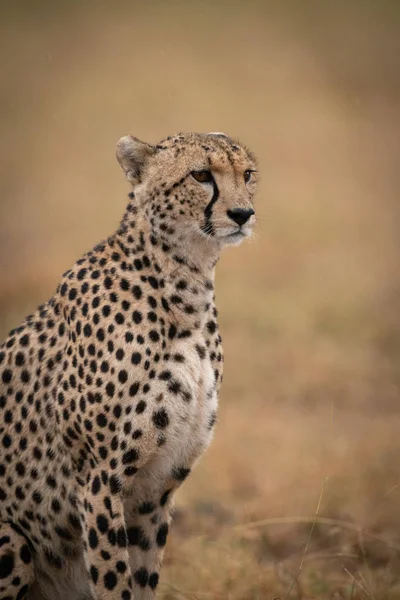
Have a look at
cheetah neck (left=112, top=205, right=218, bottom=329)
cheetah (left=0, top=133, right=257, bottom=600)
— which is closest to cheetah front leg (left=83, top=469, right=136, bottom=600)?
cheetah (left=0, top=133, right=257, bottom=600)

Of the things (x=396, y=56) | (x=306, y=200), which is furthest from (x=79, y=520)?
(x=396, y=56)

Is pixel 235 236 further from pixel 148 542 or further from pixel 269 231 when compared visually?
pixel 269 231

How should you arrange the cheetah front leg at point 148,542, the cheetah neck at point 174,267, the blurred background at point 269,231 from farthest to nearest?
the blurred background at point 269,231
the cheetah front leg at point 148,542
the cheetah neck at point 174,267

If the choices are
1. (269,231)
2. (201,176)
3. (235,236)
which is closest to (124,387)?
(235,236)

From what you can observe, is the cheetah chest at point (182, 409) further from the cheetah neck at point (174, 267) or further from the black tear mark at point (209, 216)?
the black tear mark at point (209, 216)

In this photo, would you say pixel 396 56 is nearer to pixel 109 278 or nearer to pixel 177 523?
pixel 177 523

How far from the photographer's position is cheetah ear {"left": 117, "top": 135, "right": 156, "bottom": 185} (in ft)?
11.2

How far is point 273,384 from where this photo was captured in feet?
24.9

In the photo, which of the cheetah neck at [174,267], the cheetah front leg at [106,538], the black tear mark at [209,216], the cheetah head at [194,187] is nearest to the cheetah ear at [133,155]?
the cheetah head at [194,187]

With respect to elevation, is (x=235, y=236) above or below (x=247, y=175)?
below

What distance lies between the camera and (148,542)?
3.48 metres

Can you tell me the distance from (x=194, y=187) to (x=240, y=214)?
17 cm

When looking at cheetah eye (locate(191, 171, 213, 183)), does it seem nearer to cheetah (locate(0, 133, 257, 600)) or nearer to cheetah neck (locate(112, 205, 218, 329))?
cheetah (locate(0, 133, 257, 600))

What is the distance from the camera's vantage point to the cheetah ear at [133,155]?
341 cm
